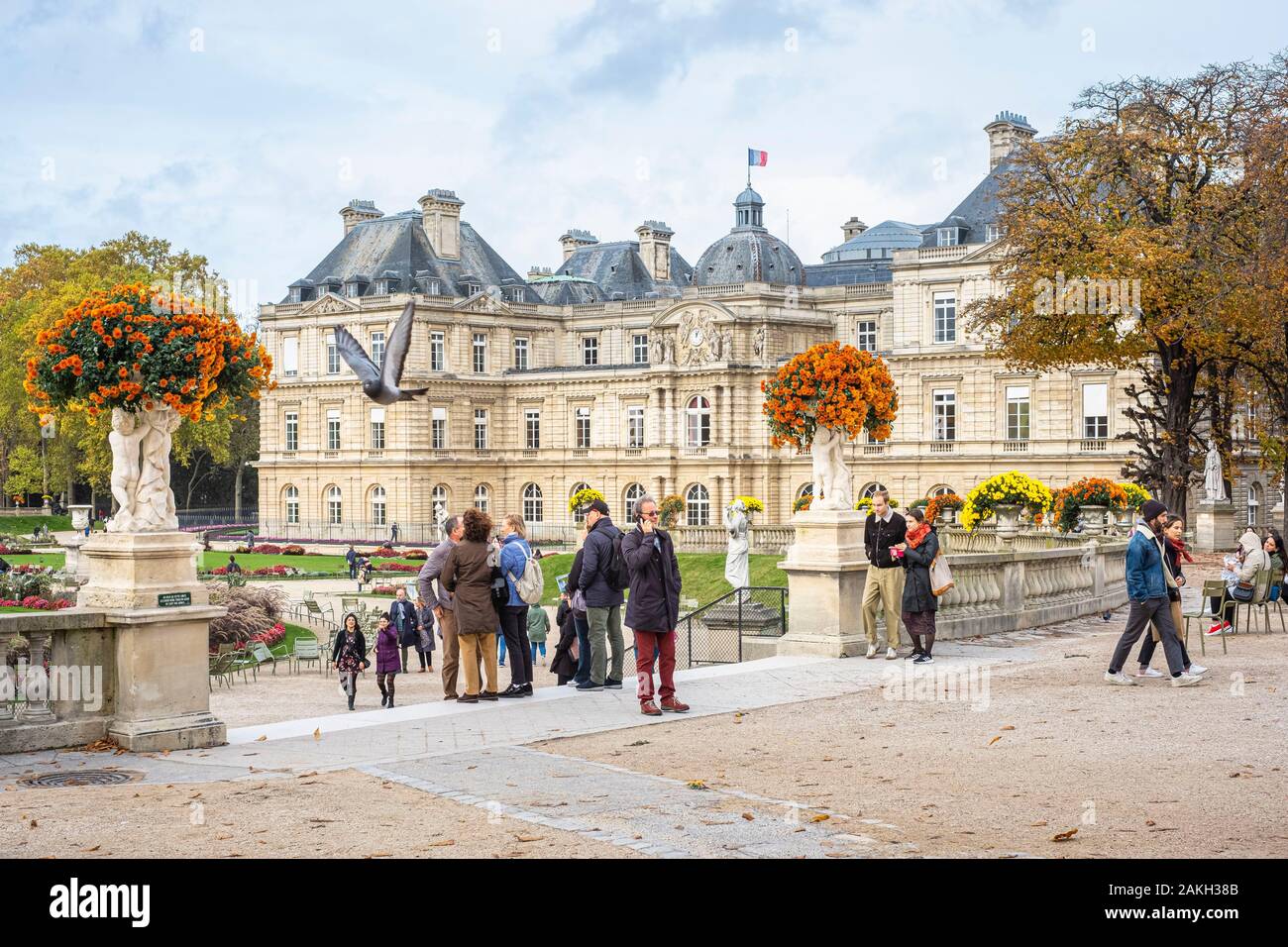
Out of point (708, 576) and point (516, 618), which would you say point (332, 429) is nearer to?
point (708, 576)

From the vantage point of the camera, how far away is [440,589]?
14648mm

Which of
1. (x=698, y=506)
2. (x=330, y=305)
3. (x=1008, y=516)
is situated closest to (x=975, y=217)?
(x=698, y=506)

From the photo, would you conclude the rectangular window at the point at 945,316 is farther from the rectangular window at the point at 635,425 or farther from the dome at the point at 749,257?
the rectangular window at the point at 635,425

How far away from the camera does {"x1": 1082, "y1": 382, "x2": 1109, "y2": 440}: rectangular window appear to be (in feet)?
185

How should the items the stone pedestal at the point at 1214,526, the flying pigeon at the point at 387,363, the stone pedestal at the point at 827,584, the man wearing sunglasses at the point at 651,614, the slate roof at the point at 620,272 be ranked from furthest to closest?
the slate roof at the point at 620,272
the stone pedestal at the point at 1214,526
the flying pigeon at the point at 387,363
the stone pedestal at the point at 827,584
the man wearing sunglasses at the point at 651,614

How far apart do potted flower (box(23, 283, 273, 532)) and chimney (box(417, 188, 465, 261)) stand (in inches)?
2577

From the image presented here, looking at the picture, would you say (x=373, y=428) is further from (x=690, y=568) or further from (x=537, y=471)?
(x=690, y=568)

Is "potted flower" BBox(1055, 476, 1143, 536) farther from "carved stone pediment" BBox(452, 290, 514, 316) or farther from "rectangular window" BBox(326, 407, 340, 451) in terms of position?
"rectangular window" BBox(326, 407, 340, 451)

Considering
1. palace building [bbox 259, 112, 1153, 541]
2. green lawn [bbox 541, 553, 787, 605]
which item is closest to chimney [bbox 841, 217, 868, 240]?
palace building [bbox 259, 112, 1153, 541]

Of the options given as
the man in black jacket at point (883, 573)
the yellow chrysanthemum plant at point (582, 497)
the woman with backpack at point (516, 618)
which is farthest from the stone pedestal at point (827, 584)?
the yellow chrysanthemum plant at point (582, 497)

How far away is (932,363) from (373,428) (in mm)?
27364

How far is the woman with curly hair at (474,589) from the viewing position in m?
13.9

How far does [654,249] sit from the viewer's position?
83125 millimetres
